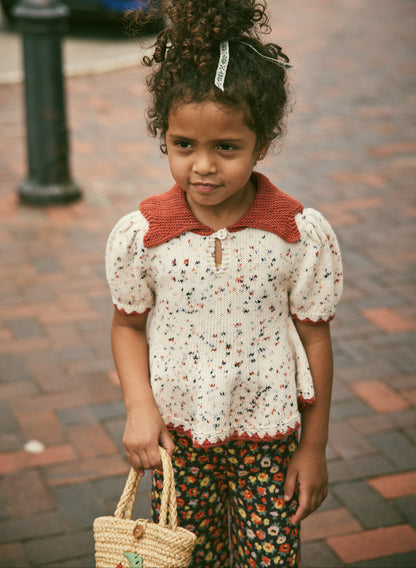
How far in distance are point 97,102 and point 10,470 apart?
19.0 ft

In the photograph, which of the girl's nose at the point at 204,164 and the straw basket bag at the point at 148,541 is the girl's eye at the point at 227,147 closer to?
the girl's nose at the point at 204,164

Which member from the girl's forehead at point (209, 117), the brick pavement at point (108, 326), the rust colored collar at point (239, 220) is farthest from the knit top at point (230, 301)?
the brick pavement at point (108, 326)

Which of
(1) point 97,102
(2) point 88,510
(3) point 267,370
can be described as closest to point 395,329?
(2) point 88,510

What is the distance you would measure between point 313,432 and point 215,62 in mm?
859

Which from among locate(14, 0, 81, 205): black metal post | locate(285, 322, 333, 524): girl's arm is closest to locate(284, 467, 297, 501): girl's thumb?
locate(285, 322, 333, 524): girl's arm

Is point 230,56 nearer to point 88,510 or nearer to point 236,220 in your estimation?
point 236,220

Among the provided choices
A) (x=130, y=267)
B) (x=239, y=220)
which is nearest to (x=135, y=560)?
(x=130, y=267)

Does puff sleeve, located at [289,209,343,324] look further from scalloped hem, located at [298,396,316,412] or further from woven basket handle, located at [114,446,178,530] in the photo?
woven basket handle, located at [114,446,178,530]

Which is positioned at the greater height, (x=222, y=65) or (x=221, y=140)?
(x=222, y=65)

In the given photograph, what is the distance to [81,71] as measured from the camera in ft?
30.5

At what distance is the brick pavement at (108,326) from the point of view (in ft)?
9.21

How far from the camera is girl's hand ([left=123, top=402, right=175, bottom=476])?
1746 millimetres

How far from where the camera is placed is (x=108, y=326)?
4137 mm

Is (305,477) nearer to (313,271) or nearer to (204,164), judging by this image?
(313,271)
